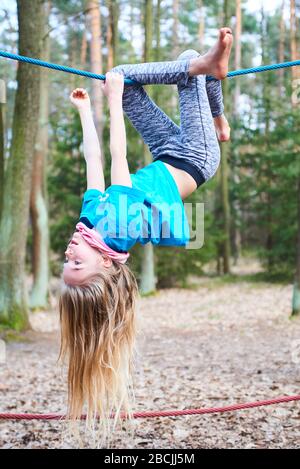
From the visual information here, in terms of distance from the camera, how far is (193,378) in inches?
215

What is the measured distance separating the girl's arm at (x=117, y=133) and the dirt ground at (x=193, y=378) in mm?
942

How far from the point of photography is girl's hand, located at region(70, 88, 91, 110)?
2736mm

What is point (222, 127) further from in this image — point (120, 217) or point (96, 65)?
point (96, 65)

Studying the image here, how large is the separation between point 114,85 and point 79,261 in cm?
84

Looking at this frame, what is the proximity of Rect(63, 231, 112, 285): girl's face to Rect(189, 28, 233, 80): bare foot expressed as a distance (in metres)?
0.96

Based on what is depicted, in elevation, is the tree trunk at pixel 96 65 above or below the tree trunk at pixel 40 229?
above

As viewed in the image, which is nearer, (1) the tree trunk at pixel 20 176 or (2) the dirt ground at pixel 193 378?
(2) the dirt ground at pixel 193 378

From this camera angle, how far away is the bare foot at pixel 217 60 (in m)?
2.50

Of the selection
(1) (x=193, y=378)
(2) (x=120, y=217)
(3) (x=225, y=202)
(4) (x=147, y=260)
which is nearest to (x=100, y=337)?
(2) (x=120, y=217)

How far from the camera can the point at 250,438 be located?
379 centimetres

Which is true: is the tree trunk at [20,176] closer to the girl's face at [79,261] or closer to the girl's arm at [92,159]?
the girl's arm at [92,159]
